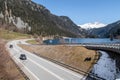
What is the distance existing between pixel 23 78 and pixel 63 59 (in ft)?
88.3

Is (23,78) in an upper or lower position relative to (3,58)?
lower

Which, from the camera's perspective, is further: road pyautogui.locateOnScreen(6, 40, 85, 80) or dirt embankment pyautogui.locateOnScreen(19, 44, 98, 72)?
dirt embankment pyautogui.locateOnScreen(19, 44, 98, 72)

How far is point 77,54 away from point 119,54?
1072 cm

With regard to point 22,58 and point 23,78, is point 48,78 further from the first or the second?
point 22,58

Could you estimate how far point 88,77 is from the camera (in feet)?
131

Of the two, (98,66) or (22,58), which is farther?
(22,58)

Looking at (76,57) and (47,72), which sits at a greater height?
(76,57)

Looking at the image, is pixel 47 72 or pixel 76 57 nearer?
pixel 47 72

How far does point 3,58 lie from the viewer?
31.8m

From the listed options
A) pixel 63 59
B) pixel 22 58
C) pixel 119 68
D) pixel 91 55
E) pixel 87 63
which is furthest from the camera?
pixel 22 58

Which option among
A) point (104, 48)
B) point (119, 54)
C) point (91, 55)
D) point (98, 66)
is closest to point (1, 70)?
point (98, 66)

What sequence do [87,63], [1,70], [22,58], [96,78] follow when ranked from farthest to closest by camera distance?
[22,58] → [87,63] → [96,78] → [1,70]

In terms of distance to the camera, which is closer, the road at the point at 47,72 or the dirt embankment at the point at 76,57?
the road at the point at 47,72

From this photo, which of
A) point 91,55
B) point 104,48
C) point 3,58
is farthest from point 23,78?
point 104,48
